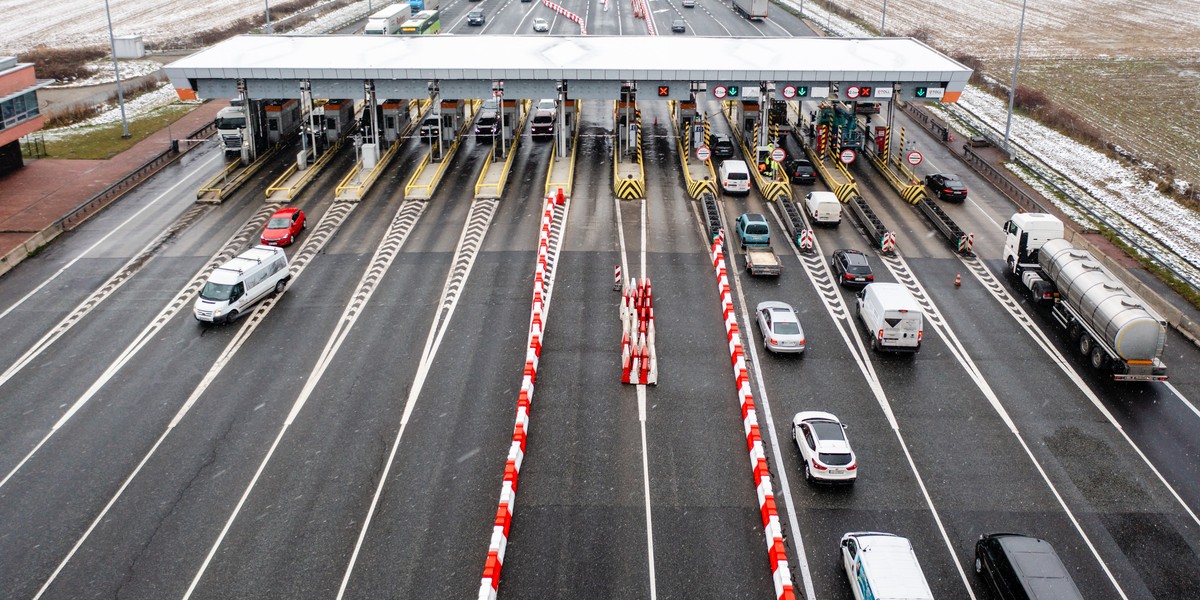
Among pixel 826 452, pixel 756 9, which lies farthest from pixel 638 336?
pixel 756 9

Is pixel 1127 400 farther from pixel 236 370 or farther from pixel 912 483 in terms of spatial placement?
pixel 236 370

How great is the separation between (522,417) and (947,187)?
36.5 metres

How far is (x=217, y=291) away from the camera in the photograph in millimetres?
38844

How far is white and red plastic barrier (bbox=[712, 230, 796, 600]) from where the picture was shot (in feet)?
76.3

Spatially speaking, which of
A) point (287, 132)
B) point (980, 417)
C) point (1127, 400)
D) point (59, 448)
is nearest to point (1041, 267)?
point (1127, 400)

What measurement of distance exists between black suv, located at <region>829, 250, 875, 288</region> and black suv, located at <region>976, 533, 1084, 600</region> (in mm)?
19834

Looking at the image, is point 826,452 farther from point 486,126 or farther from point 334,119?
point 334,119

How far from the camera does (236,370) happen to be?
35188mm

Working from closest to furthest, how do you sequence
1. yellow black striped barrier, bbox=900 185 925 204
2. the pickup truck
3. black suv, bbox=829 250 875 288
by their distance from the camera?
black suv, bbox=829 250 875 288 < the pickup truck < yellow black striped barrier, bbox=900 185 925 204

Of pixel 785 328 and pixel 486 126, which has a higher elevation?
pixel 486 126

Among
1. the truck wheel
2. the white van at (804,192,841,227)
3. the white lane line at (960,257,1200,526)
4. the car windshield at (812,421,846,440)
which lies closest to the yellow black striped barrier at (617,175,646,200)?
the white van at (804,192,841,227)

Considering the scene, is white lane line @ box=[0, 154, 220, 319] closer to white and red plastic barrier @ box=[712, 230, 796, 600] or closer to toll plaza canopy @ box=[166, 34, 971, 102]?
toll plaza canopy @ box=[166, 34, 971, 102]

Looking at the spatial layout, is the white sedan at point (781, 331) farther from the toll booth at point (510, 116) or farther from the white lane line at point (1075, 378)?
the toll booth at point (510, 116)

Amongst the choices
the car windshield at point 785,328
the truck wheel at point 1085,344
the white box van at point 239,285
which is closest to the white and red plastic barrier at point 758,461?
the car windshield at point 785,328
